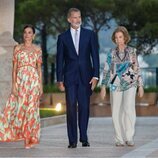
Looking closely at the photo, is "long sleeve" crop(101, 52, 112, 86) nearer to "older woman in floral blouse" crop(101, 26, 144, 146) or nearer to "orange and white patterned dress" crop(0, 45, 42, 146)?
"older woman in floral blouse" crop(101, 26, 144, 146)

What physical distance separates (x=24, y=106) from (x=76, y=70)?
0.86m

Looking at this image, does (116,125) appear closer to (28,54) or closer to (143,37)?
(28,54)

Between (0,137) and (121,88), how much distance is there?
5.88 ft

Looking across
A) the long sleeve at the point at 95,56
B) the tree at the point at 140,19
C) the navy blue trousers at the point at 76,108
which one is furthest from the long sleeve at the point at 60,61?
the tree at the point at 140,19

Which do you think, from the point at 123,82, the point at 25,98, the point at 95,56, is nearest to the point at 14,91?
the point at 25,98

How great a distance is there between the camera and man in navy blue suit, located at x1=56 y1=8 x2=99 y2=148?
12.2 m

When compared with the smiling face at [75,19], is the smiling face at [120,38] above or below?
below

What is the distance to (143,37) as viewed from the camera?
33.1 meters

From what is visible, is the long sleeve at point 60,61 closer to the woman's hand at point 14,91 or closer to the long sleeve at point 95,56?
the long sleeve at point 95,56

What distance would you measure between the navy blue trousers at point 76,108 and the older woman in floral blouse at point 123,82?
1.34 ft

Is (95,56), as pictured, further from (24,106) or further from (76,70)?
(24,106)

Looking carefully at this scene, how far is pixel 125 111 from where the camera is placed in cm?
1241

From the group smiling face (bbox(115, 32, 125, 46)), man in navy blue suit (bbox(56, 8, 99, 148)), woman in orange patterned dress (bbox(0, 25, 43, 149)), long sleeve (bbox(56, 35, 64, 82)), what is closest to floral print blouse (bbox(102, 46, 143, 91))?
smiling face (bbox(115, 32, 125, 46))

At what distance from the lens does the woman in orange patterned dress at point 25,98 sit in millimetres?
12109
